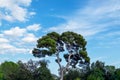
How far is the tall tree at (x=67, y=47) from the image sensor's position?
47000mm

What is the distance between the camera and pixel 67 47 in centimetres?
4797

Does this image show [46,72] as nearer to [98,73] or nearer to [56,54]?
[56,54]

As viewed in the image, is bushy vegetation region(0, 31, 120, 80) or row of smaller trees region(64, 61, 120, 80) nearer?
bushy vegetation region(0, 31, 120, 80)

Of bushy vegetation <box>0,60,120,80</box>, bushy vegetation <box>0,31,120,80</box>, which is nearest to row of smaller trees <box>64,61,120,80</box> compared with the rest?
bushy vegetation <box>0,60,120,80</box>

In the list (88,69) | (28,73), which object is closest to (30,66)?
(28,73)

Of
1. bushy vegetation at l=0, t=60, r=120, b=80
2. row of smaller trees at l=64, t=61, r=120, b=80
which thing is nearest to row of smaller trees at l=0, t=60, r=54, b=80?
bushy vegetation at l=0, t=60, r=120, b=80

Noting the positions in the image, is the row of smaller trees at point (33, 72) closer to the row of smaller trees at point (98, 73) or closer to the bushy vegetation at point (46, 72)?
the bushy vegetation at point (46, 72)

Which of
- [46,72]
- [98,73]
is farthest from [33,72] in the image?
[98,73]

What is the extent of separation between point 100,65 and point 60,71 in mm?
16600

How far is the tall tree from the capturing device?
47.0 m

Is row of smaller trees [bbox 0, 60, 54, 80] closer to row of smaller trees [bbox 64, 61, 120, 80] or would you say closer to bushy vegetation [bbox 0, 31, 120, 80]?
bushy vegetation [bbox 0, 31, 120, 80]

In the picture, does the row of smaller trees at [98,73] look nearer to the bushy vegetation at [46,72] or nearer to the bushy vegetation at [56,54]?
the bushy vegetation at [46,72]

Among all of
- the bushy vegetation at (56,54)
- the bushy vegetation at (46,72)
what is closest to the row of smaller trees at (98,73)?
the bushy vegetation at (46,72)

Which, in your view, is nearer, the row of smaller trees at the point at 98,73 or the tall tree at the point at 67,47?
the tall tree at the point at 67,47
